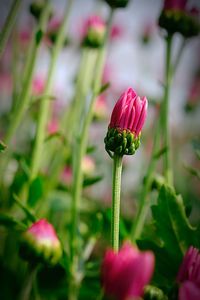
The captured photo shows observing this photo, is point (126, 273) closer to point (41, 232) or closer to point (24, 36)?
point (41, 232)

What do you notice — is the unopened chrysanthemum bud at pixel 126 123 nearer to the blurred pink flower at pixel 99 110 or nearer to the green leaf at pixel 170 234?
the green leaf at pixel 170 234

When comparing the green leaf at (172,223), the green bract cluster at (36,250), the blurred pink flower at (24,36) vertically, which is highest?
the blurred pink flower at (24,36)

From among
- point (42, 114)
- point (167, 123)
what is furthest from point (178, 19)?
point (42, 114)

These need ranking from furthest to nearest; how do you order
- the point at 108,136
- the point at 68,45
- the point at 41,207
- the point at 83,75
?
1. the point at 68,45
2. the point at 83,75
3. the point at 41,207
4. the point at 108,136

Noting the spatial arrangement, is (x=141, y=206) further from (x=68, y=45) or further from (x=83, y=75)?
(x=68, y=45)

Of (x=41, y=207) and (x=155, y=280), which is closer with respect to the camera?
(x=155, y=280)

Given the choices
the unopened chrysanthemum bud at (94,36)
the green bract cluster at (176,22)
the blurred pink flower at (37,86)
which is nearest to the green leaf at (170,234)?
the green bract cluster at (176,22)

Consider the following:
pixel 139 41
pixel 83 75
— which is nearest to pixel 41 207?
pixel 83 75
